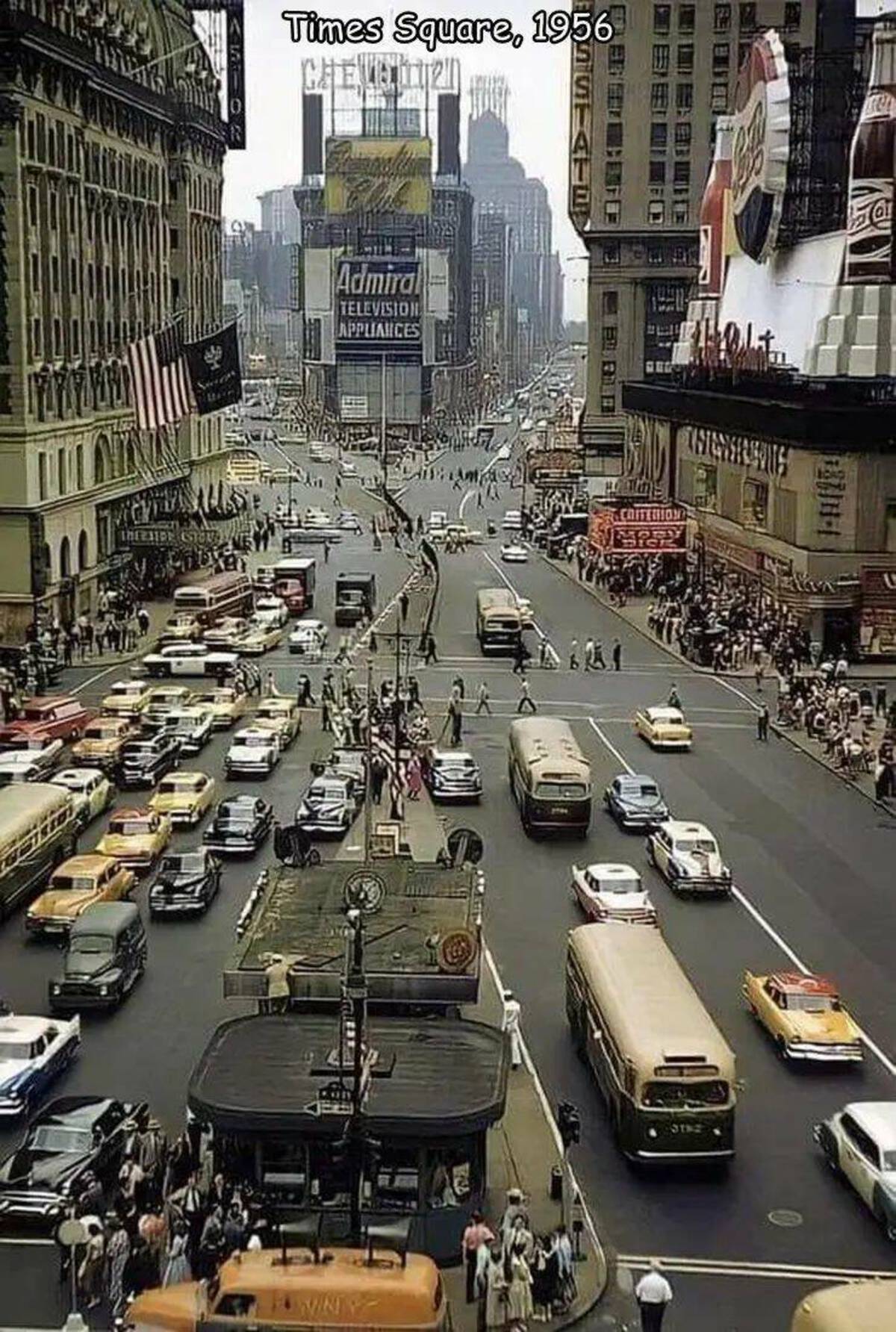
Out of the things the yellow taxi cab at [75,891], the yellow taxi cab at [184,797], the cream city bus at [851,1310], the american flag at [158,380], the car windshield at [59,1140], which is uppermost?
the american flag at [158,380]

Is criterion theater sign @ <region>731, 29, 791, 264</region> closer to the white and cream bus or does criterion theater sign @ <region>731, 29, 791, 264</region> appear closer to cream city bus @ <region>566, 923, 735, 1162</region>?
the white and cream bus

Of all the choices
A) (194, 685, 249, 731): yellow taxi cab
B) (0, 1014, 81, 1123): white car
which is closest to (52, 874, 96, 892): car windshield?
(0, 1014, 81, 1123): white car

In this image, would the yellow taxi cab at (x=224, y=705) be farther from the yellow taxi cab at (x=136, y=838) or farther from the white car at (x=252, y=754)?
the yellow taxi cab at (x=136, y=838)

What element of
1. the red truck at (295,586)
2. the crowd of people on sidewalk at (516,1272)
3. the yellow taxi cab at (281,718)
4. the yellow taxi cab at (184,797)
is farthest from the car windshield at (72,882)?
the red truck at (295,586)

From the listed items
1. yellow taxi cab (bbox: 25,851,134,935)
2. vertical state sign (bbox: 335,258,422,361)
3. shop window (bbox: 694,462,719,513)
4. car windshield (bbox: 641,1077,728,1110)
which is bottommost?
yellow taxi cab (bbox: 25,851,134,935)

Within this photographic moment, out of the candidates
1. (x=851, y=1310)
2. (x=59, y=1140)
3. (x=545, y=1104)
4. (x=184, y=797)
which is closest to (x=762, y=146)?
(x=184, y=797)
